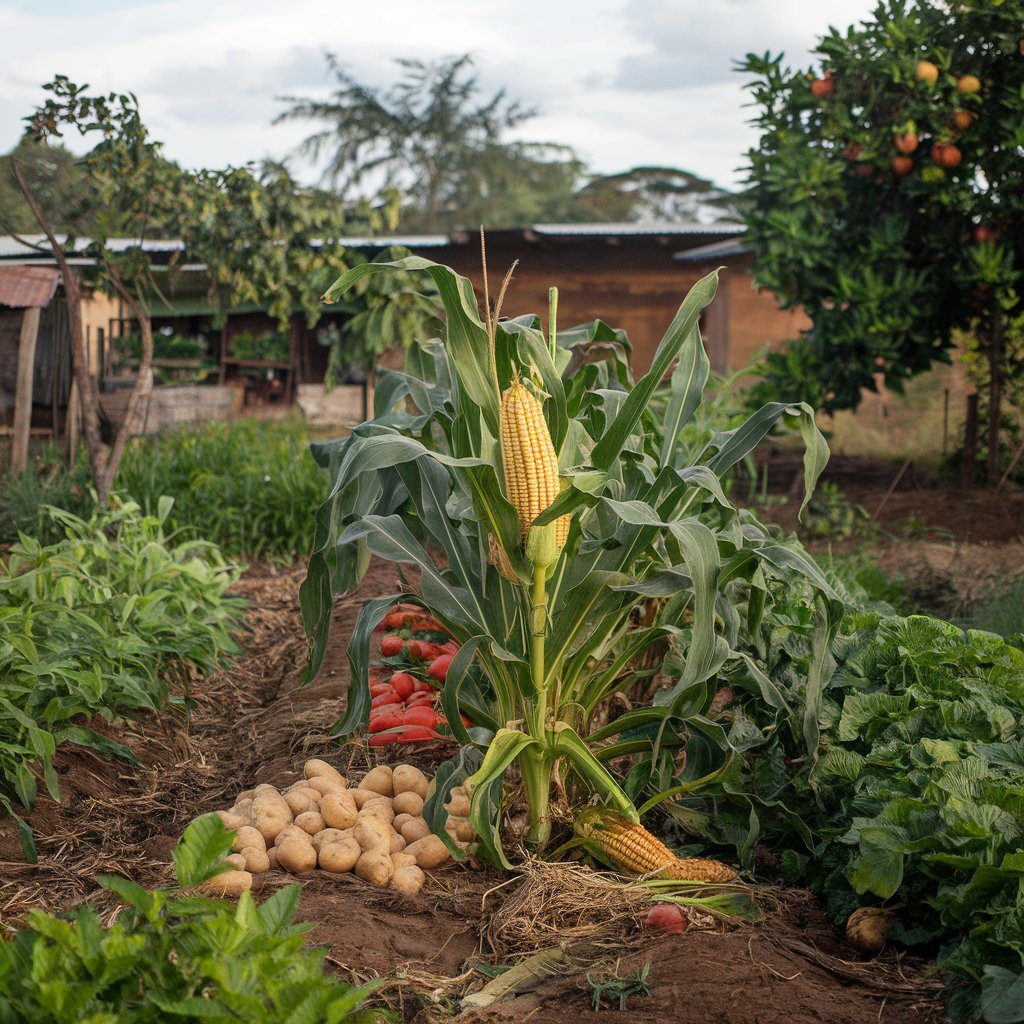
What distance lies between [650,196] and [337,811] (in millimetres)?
30369

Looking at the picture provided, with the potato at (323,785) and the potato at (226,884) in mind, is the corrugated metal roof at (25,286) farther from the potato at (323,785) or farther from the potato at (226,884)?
the potato at (226,884)

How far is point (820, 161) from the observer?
7066 mm

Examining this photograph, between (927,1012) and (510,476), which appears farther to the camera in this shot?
(510,476)

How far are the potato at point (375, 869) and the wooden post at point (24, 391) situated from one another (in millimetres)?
5077

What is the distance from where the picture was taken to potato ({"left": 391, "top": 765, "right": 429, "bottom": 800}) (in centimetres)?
288

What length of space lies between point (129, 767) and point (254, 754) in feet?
1.29

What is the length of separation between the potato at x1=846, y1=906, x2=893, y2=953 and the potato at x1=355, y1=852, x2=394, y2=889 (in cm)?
103

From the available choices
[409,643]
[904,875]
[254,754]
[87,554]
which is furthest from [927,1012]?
[87,554]

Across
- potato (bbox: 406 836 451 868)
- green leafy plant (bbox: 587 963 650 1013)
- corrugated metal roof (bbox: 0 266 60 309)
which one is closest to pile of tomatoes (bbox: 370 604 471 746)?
potato (bbox: 406 836 451 868)

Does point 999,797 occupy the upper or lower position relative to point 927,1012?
upper

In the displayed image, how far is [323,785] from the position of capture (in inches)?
111

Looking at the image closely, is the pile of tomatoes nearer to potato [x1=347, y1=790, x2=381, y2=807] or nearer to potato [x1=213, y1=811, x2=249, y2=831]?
potato [x1=347, y1=790, x2=381, y2=807]

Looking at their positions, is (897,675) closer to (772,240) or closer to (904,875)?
(904,875)

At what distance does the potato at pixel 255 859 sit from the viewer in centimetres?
248
